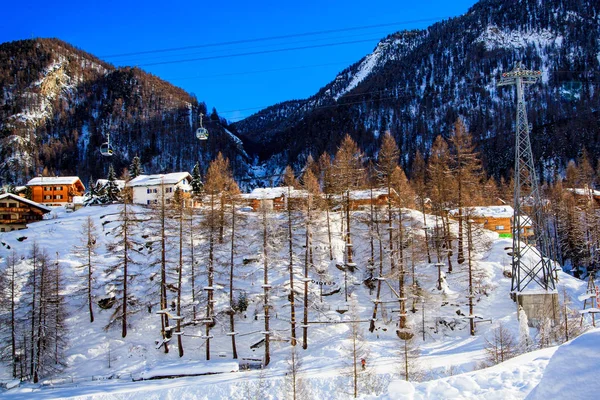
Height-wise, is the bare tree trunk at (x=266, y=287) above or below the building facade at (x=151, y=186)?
below

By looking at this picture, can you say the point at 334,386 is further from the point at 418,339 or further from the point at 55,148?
the point at 55,148

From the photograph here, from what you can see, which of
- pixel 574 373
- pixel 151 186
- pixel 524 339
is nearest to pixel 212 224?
pixel 524 339

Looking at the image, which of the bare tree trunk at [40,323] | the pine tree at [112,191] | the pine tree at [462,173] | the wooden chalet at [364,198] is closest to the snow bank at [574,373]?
the pine tree at [462,173]

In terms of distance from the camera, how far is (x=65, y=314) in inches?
1452

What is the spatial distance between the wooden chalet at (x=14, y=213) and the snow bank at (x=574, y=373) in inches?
2880

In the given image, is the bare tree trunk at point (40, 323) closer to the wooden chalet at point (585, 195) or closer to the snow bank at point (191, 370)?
the snow bank at point (191, 370)

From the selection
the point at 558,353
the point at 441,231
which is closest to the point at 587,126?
the point at 441,231

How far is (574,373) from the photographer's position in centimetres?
420

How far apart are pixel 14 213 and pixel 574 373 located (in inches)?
2965

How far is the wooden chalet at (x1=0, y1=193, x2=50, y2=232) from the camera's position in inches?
2517

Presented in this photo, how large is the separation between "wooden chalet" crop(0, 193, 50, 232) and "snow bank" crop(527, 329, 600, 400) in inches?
2880

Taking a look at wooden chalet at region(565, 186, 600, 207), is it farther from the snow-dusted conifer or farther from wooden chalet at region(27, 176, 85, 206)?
wooden chalet at region(27, 176, 85, 206)

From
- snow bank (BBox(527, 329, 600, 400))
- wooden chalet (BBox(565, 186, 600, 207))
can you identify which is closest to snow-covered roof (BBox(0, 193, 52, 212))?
snow bank (BBox(527, 329, 600, 400))

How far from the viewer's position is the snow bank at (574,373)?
4.02 m
